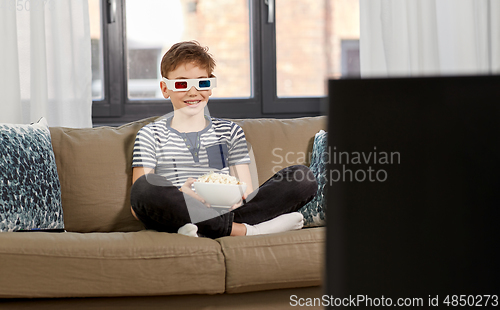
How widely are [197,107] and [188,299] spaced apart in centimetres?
77

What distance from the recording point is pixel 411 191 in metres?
0.36

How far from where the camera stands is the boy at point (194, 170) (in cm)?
149

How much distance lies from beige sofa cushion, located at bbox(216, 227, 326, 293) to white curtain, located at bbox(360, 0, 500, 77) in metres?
1.42

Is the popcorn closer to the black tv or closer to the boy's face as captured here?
the boy's face

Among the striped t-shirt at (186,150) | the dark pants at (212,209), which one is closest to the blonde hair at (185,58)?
the striped t-shirt at (186,150)

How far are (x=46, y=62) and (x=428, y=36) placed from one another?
2.06 meters

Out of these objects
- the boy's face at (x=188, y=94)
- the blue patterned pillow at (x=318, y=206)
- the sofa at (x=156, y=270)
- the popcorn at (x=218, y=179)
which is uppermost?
the boy's face at (x=188, y=94)

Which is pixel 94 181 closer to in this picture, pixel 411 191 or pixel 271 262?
pixel 271 262

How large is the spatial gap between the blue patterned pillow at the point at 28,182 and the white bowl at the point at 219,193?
57 cm

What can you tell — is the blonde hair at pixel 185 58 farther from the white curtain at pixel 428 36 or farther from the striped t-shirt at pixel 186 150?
the white curtain at pixel 428 36

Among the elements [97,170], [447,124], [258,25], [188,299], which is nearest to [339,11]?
[258,25]

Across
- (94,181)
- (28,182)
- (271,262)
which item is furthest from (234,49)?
(271,262)

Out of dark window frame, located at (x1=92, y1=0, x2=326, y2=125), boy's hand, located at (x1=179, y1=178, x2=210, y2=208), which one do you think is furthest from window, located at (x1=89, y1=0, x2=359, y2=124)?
boy's hand, located at (x1=179, y1=178, x2=210, y2=208)

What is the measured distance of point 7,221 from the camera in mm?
1505
